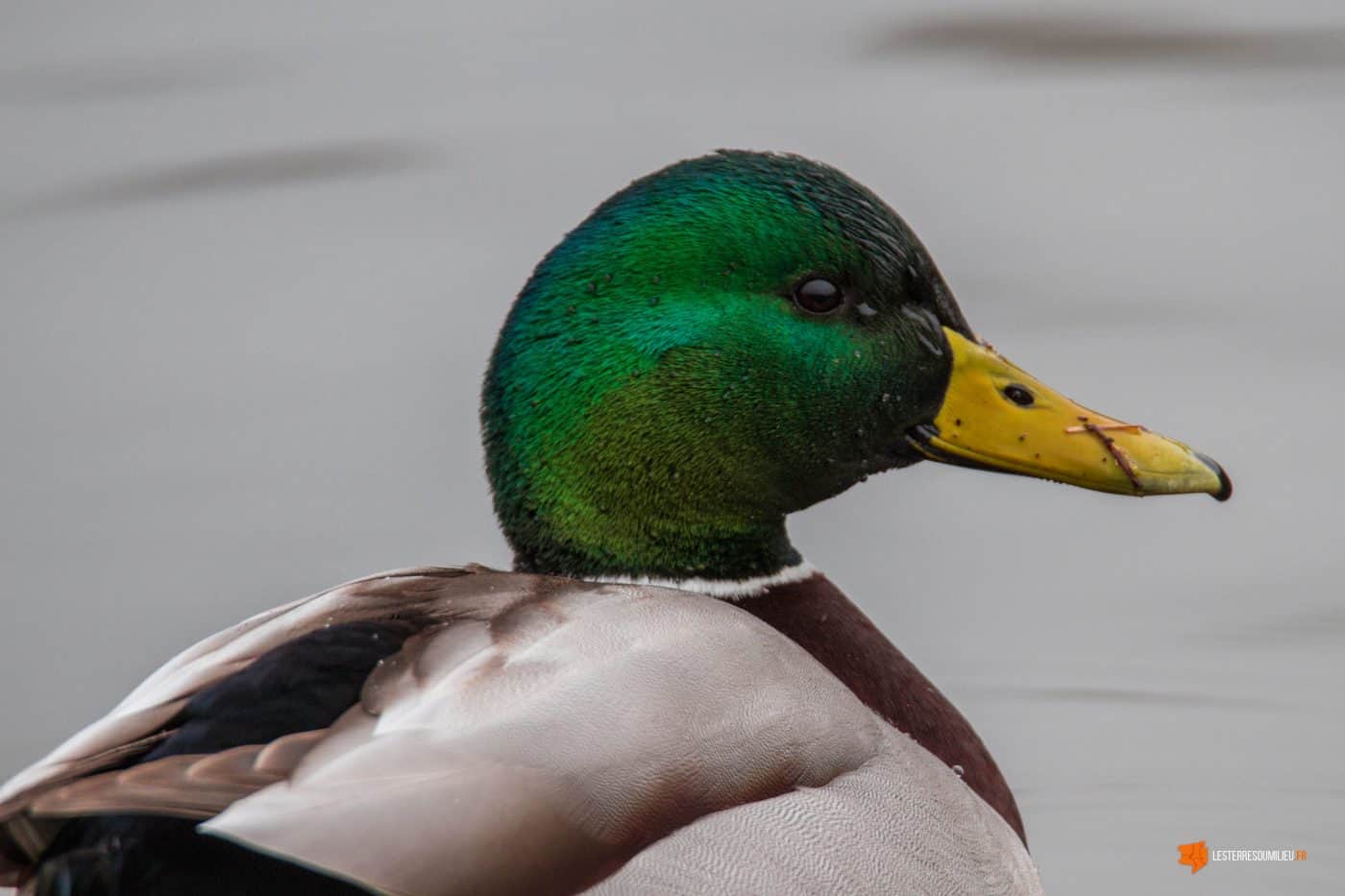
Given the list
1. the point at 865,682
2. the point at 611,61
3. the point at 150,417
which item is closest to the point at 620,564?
the point at 865,682

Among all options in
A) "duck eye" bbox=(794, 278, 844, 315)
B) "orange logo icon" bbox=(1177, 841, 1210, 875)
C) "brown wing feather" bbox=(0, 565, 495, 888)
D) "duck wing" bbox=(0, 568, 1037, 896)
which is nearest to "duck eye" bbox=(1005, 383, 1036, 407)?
"duck eye" bbox=(794, 278, 844, 315)

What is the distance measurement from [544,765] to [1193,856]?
6.61 ft

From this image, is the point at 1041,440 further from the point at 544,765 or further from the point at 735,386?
the point at 544,765

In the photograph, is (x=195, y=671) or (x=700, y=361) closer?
(x=195, y=671)

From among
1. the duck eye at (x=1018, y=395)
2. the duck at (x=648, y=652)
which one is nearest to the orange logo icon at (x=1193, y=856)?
the duck at (x=648, y=652)

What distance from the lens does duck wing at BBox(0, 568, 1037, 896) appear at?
116 inches

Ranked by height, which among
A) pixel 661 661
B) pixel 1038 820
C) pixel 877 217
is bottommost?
pixel 1038 820

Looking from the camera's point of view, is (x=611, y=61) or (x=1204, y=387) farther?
(x=611, y=61)

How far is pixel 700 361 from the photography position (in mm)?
3848

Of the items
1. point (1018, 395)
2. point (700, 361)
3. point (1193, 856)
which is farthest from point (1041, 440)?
point (1193, 856)

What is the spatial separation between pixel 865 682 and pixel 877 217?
791mm

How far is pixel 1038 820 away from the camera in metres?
4.79

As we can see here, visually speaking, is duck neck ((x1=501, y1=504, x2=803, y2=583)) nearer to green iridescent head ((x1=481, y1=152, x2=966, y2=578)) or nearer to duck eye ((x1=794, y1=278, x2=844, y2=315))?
green iridescent head ((x1=481, y1=152, x2=966, y2=578))

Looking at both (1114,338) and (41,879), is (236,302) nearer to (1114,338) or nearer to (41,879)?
(1114,338)
